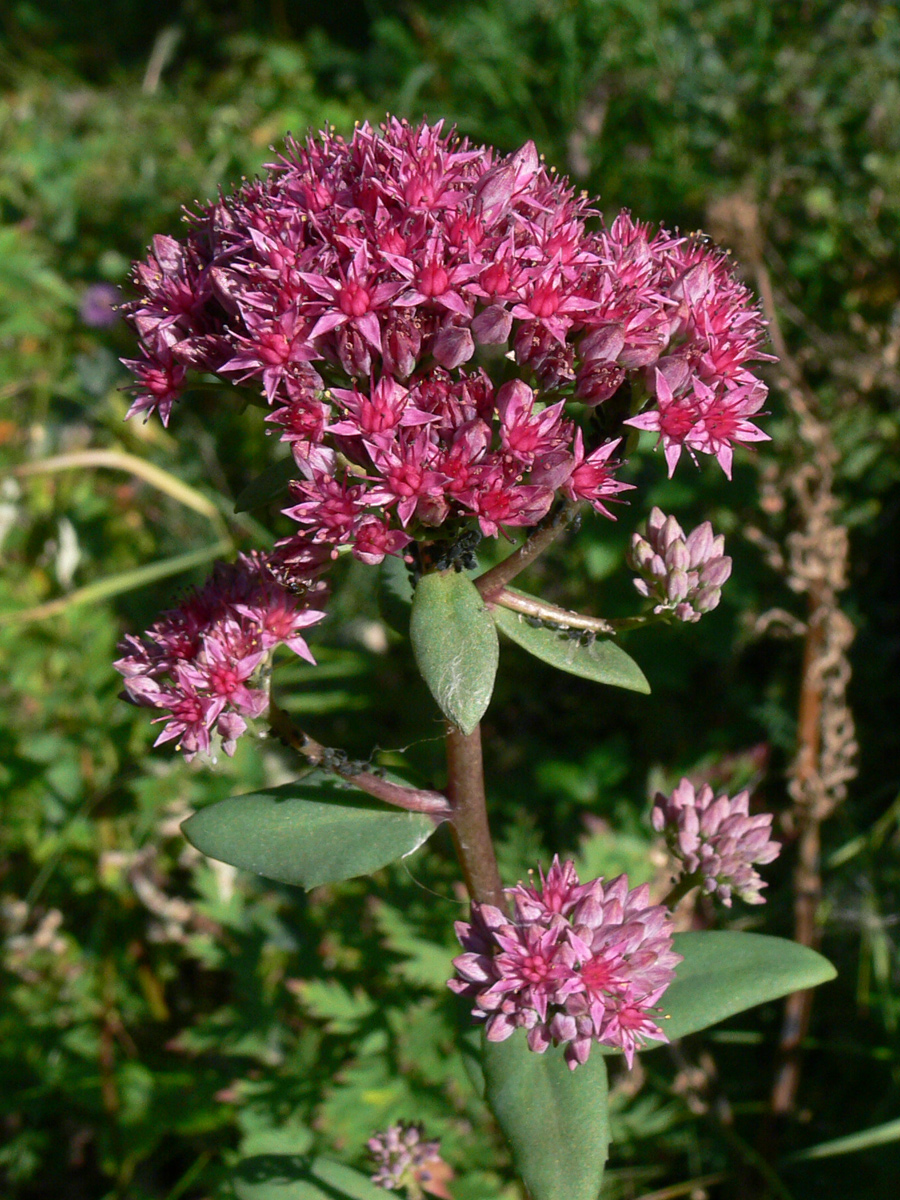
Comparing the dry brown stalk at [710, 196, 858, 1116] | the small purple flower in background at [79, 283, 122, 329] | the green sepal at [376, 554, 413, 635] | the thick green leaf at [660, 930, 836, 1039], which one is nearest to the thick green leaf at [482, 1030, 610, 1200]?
the thick green leaf at [660, 930, 836, 1039]

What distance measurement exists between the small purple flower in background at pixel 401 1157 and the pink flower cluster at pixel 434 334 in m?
1.38

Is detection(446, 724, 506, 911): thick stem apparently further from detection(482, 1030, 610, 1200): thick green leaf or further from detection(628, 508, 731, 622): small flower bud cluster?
detection(628, 508, 731, 622): small flower bud cluster

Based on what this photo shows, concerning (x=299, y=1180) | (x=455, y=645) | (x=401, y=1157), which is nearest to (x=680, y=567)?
(x=455, y=645)

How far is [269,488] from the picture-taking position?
1.84 m

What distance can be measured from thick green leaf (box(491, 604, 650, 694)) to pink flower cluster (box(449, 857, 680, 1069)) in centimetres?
35

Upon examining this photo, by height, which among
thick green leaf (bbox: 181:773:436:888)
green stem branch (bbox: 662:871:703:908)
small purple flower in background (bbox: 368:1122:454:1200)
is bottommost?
small purple flower in background (bbox: 368:1122:454:1200)

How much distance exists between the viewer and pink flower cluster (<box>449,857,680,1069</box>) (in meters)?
1.68

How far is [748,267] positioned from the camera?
364 centimetres

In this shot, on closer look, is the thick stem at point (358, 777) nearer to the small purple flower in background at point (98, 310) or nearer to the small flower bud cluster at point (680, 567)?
the small flower bud cluster at point (680, 567)

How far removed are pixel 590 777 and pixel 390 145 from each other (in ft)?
7.45

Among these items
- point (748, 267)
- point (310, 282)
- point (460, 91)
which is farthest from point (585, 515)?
point (460, 91)

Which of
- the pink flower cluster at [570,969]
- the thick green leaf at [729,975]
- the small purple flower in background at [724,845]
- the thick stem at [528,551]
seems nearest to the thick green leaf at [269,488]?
the thick stem at [528,551]

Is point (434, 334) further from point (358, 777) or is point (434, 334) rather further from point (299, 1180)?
point (299, 1180)

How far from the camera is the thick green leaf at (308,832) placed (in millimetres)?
1710
